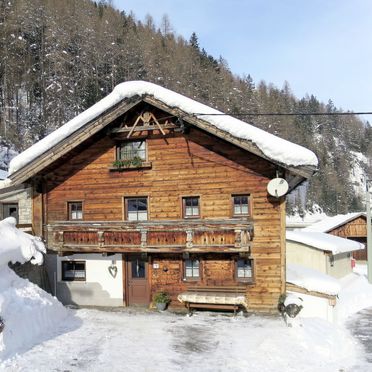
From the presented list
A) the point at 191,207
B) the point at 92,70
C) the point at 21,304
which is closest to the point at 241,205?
the point at 191,207

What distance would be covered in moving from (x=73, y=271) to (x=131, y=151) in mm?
5510

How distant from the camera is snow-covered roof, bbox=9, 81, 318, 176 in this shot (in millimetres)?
14930

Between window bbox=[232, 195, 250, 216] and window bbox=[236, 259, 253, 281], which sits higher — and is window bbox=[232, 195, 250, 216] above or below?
above

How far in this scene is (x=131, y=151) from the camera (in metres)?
17.8

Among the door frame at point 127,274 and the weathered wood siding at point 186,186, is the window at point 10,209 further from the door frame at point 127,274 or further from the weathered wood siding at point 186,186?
the door frame at point 127,274

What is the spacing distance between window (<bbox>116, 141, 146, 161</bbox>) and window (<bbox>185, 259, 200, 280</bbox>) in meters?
4.49

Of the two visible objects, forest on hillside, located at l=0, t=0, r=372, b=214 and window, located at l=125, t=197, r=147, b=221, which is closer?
window, located at l=125, t=197, r=147, b=221

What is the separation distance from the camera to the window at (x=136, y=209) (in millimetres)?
17516

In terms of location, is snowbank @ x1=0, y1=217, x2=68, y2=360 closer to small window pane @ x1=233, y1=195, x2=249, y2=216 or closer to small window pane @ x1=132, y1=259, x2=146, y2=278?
small window pane @ x1=132, y1=259, x2=146, y2=278

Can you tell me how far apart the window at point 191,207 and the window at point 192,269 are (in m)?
1.77

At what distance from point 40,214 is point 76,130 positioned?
4019mm

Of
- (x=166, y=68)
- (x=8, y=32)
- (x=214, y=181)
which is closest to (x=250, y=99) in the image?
(x=166, y=68)

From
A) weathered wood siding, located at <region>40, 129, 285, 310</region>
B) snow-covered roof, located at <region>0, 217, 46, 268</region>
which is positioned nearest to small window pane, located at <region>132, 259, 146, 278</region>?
weathered wood siding, located at <region>40, 129, 285, 310</region>

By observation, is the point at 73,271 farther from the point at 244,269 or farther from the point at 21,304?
the point at 244,269
